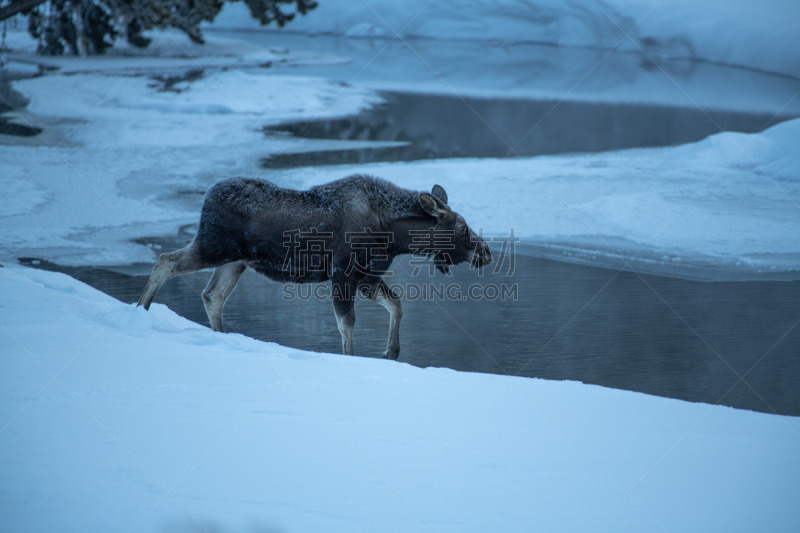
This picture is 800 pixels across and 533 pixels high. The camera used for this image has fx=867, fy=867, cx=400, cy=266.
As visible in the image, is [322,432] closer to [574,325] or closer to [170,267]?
[170,267]

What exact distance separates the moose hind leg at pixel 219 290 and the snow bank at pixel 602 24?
31.4 meters

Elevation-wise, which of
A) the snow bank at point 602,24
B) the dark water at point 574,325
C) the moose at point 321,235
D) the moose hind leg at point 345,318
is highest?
the snow bank at point 602,24

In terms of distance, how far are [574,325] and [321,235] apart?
3063 mm

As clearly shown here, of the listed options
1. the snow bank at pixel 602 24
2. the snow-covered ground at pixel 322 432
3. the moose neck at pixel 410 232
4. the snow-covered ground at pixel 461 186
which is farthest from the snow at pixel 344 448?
the snow bank at pixel 602 24

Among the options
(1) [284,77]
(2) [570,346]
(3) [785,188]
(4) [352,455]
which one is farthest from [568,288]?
(1) [284,77]

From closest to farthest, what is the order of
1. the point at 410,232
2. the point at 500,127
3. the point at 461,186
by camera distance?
1. the point at 410,232
2. the point at 461,186
3. the point at 500,127

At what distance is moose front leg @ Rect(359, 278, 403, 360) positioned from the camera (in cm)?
797

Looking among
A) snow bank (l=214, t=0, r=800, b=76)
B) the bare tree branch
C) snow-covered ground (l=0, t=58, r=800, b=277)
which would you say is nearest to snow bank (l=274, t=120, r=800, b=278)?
snow-covered ground (l=0, t=58, r=800, b=277)

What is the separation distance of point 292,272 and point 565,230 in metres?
6.53

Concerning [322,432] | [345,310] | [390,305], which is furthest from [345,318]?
[322,432]

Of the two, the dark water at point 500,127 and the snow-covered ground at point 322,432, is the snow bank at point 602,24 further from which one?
the snow-covered ground at point 322,432

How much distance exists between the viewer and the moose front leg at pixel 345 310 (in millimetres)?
7855

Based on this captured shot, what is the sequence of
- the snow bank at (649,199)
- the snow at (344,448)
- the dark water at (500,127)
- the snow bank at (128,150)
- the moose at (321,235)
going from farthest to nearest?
the dark water at (500,127) < the snow bank at (128,150) < the snow bank at (649,199) < the moose at (321,235) < the snow at (344,448)

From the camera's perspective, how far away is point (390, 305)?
815 cm
